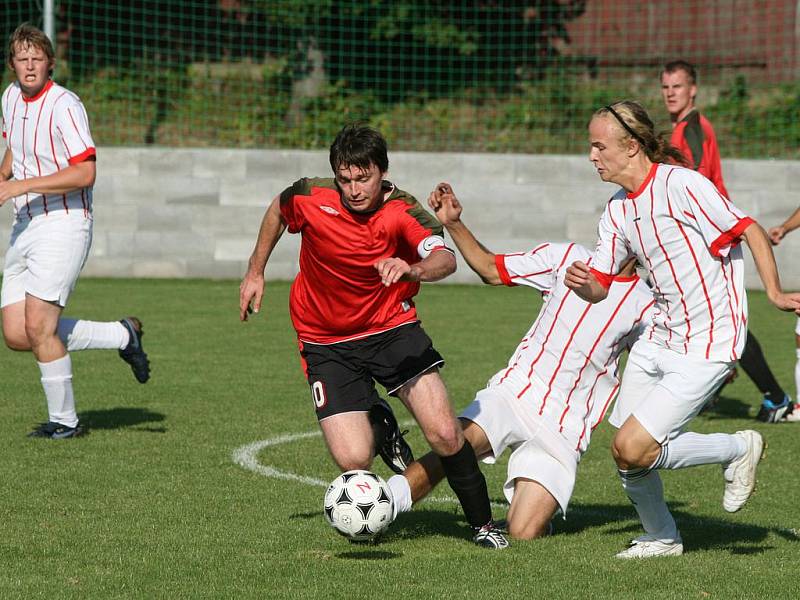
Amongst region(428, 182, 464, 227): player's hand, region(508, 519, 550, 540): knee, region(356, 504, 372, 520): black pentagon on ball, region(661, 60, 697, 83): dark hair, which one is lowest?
region(508, 519, 550, 540): knee

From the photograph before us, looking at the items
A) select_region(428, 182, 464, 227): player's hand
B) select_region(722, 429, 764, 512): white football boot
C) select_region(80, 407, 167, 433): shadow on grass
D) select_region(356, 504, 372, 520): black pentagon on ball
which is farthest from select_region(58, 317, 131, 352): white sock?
select_region(722, 429, 764, 512): white football boot

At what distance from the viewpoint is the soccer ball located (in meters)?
5.13

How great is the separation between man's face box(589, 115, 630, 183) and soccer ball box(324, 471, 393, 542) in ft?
5.30

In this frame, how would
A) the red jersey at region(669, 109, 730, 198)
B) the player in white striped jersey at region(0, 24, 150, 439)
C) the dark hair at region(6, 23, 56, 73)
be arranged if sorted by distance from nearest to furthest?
the dark hair at region(6, 23, 56, 73) → the player in white striped jersey at region(0, 24, 150, 439) → the red jersey at region(669, 109, 730, 198)

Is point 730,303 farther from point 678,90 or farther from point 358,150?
point 678,90

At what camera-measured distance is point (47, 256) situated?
7434 millimetres

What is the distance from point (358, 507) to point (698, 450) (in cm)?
148

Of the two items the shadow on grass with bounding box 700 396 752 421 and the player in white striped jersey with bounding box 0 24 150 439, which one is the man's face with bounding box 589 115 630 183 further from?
the shadow on grass with bounding box 700 396 752 421

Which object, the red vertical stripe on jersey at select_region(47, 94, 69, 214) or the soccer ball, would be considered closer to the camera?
the soccer ball

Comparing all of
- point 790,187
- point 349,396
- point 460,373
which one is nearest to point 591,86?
point 790,187

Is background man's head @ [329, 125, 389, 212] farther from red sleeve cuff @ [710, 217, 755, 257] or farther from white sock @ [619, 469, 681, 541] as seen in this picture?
white sock @ [619, 469, 681, 541]

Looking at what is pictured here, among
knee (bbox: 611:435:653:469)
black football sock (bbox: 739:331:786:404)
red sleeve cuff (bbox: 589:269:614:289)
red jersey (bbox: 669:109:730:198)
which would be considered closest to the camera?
knee (bbox: 611:435:653:469)

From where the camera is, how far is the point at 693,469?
7.11m

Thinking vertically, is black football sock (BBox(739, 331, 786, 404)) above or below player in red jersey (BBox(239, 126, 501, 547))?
below
